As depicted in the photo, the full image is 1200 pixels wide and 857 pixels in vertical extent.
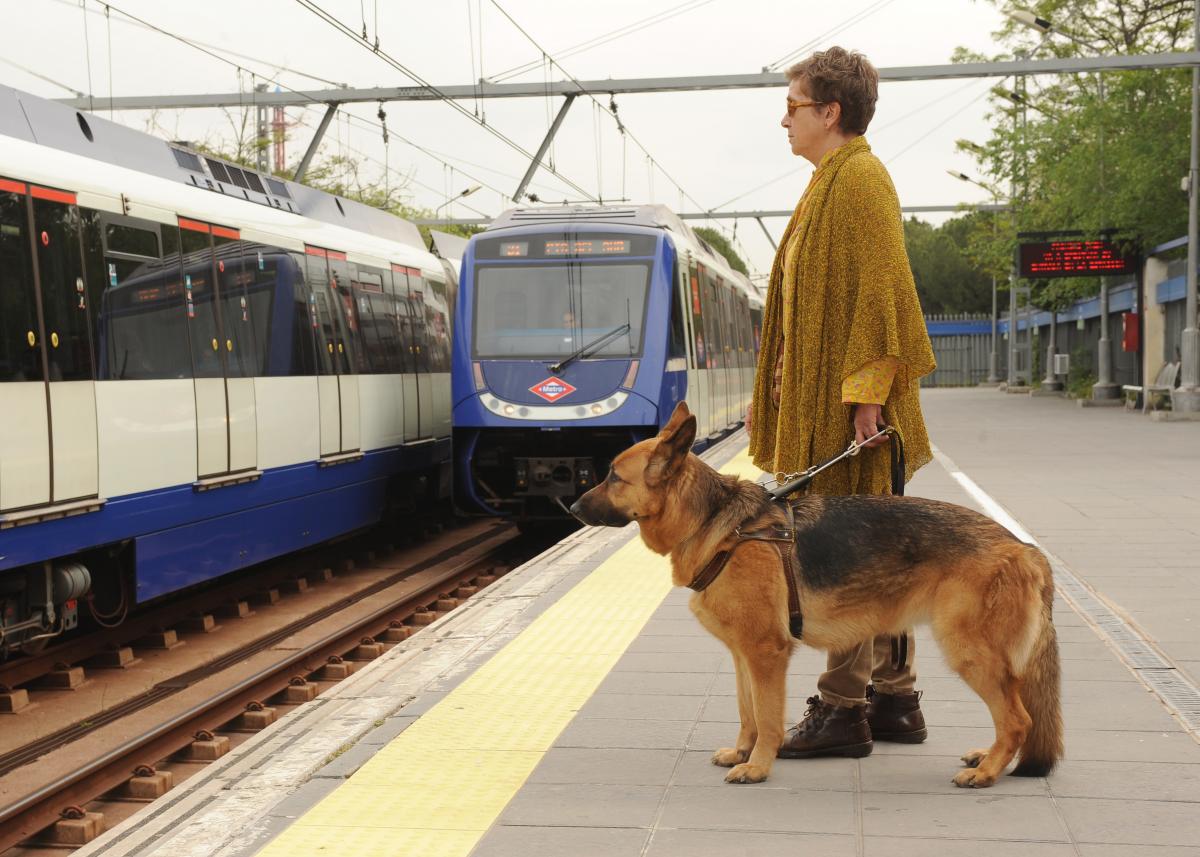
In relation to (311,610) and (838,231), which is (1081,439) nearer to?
(311,610)

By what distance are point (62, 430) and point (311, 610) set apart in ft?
13.4

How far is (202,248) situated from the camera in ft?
34.6

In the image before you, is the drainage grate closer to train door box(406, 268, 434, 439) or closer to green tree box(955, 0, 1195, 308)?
train door box(406, 268, 434, 439)

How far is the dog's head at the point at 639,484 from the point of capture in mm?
4688

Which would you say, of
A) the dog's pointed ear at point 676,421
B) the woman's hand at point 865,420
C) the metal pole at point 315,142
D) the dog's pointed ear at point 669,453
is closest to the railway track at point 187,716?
the dog's pointed ear at point 669,453

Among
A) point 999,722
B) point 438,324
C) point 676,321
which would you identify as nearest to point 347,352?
point 676,321

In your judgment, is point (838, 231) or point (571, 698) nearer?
point (838, 231)

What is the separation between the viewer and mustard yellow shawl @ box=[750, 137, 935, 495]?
16.1 feet

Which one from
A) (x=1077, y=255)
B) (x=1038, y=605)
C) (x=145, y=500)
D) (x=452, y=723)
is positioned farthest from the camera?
(x=1077, y=255)

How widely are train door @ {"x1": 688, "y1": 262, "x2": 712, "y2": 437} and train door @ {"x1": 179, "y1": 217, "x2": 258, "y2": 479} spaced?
6.39m

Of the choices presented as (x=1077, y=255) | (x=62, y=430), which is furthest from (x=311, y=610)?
(x=1077, y=255)

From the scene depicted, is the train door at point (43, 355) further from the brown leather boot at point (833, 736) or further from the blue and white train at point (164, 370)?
the brown leather boot at point (833, 736)

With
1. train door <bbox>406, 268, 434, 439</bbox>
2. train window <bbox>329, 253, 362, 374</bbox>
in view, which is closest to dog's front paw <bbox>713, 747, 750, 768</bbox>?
train window <bbox>329, 253, 362, 374</bbox>

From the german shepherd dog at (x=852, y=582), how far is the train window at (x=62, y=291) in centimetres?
470
